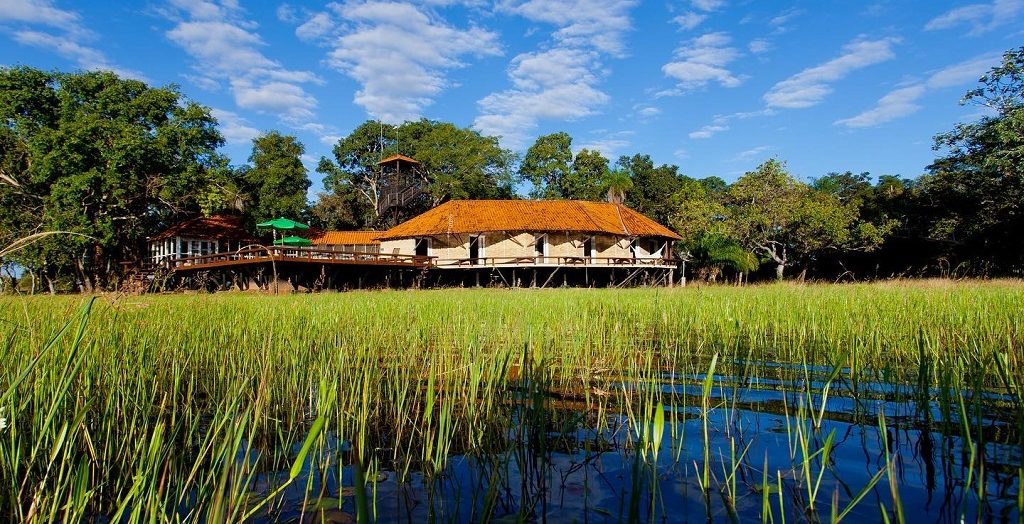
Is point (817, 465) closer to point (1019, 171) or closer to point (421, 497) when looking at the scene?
point (421, 497)

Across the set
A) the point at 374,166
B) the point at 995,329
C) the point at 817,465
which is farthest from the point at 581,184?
the point at 817,465

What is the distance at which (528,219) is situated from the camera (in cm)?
3189

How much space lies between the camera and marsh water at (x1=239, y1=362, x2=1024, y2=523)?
2.15 m

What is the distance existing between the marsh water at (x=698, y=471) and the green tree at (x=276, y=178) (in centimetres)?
3879

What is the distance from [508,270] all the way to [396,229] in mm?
7954

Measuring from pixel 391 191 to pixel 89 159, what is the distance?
18.0 meters

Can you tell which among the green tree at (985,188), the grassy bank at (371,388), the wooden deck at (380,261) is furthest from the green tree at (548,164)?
the grassy bank at (371,388)

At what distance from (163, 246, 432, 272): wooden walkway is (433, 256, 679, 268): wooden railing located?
175 centimetres

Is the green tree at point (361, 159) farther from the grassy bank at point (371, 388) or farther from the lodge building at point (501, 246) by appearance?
the grassy bank at point (371, 388)

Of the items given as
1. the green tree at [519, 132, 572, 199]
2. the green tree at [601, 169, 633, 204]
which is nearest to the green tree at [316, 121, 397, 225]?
the green tree at [519, 132, 572, 199]

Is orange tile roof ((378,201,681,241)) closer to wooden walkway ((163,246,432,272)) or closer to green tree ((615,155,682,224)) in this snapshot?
wooden walkway ((163,246,432,272))

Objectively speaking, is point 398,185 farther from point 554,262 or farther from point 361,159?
point 554,262

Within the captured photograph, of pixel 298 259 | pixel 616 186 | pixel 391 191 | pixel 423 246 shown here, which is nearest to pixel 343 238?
pixel 391 191

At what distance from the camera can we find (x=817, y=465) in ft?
8.71
